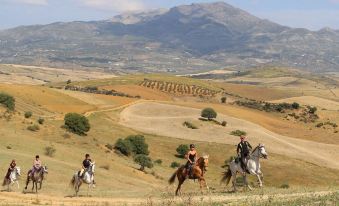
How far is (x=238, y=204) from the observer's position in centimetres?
2502

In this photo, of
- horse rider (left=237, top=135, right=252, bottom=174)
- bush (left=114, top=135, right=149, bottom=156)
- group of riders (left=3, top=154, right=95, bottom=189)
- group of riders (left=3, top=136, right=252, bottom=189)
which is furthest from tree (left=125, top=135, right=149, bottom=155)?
horse rider (left=237, top=135, right=252, bottom=174)

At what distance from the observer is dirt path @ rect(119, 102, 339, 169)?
92.2m

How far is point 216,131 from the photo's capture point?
103625 mm

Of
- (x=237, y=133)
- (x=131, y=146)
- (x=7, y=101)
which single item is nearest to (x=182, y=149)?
(x=131, y=146)

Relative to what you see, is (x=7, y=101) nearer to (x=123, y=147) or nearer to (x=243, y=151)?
(x=123, y=147)

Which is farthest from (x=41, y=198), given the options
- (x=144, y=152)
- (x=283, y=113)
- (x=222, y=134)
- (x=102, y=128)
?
(x=283, y=113)

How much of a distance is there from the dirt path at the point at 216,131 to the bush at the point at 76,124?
1909 centimetres

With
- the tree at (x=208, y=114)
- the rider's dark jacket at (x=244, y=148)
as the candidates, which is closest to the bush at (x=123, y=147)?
the tree at (x=208, y=114)

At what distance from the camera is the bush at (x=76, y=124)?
268ft

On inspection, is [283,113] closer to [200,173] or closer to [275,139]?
[275,139]

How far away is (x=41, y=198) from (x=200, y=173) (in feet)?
33.8

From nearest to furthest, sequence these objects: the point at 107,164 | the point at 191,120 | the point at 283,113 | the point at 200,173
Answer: the point at 200,173 → the point at 107,164 → the point at 191,120 → the point at 283,113

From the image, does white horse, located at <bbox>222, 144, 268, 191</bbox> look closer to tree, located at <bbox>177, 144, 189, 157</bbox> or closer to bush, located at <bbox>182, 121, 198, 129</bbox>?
tree, located at <bbox>177, 144, 189, 157</bbox>

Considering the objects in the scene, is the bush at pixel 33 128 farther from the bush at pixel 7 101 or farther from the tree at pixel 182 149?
the tree at pixel 182 149
